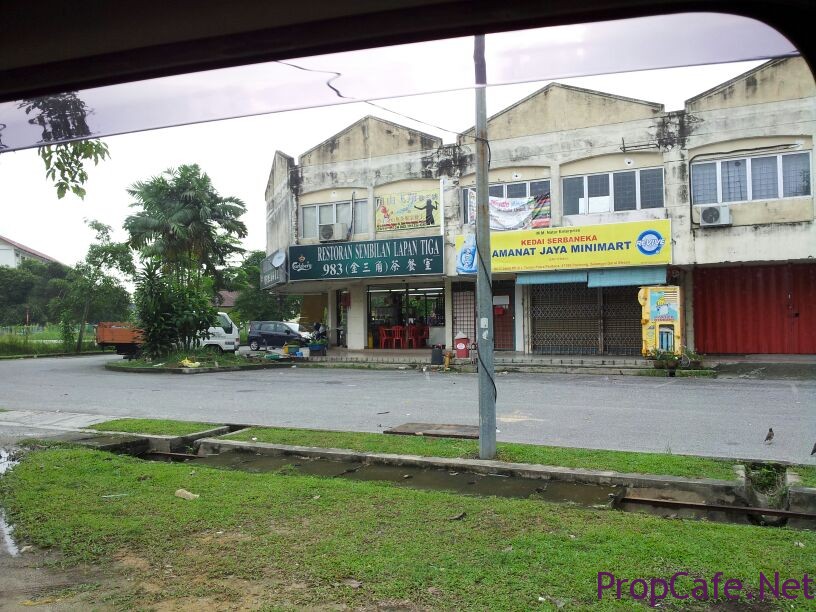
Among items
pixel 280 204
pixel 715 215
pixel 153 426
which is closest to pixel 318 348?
pixel 280 204

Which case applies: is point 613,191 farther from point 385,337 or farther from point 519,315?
point 385,337

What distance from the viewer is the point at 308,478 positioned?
614 centimetres

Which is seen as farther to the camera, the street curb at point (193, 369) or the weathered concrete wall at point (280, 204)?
the weathered concrete wall at point (280, 204)

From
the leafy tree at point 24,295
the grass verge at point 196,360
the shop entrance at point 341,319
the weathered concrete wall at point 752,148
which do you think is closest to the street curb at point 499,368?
the grass verge at point 196,360

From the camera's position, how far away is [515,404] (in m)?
11.5

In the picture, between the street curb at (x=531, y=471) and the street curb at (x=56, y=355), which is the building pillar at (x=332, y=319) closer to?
the street curb at (x=56, y=355)

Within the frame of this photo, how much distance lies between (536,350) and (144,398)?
1278cm

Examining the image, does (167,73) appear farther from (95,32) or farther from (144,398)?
(144,398)

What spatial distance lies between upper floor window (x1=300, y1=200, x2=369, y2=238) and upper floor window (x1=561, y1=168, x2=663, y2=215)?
7515 mm

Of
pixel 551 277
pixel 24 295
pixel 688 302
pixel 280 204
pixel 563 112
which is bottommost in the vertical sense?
pixel 688 302

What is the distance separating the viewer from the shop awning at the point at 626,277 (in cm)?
1842

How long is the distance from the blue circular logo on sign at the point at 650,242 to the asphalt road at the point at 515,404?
4281mm

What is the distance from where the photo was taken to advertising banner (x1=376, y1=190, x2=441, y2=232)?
21953 mm

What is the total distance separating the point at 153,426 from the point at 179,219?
2420cm
